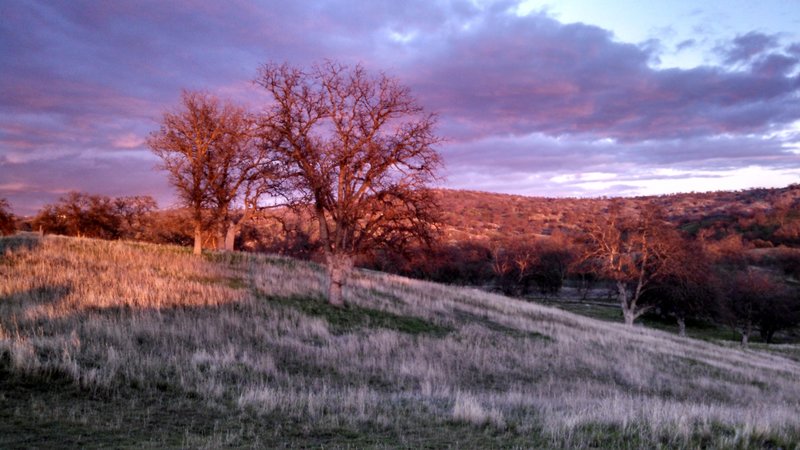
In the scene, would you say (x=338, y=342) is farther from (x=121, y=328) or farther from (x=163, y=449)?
(x=163, y=449)

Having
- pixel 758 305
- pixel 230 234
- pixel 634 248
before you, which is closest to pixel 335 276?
pixel 230 234

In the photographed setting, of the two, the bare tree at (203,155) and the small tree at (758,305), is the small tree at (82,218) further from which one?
the small tree at (758,305)

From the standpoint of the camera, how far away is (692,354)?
2544cm

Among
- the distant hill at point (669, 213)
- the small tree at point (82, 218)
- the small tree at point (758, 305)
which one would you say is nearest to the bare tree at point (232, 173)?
the small tree at point (82, 218)

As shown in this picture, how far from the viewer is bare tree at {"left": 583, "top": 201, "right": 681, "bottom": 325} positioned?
41.4 m

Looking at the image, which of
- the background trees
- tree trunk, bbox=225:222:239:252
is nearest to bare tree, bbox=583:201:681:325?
tree trunk, bbox=225:222:239:252

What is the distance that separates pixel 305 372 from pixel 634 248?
38542 mm

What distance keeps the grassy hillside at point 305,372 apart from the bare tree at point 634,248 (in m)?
16.8

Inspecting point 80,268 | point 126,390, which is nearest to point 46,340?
point 126,390

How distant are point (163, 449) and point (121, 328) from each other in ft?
22.8

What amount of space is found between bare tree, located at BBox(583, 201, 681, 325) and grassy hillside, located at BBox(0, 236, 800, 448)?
55.2 ft

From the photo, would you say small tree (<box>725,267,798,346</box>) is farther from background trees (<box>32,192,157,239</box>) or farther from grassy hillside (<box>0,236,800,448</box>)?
background trees (<box>32,192,157,239</box>)

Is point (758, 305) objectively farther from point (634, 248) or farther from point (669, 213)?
point (669, 213)

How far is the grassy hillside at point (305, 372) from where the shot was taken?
7219mm
